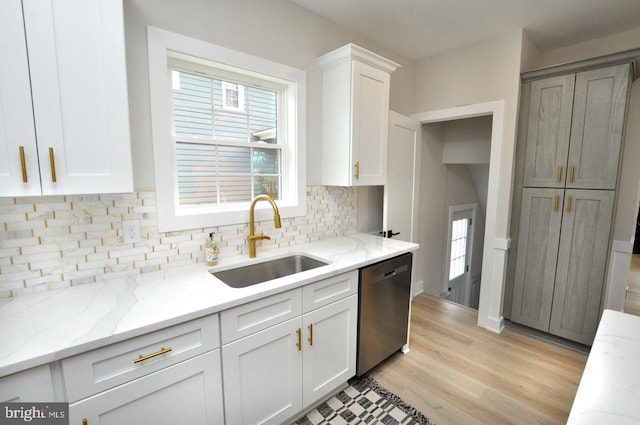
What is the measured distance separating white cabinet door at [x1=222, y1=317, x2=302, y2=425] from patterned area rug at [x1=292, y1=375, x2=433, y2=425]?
0.21m

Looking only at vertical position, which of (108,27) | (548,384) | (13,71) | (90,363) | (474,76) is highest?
(474,76)

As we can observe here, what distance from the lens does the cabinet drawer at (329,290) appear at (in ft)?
5.29

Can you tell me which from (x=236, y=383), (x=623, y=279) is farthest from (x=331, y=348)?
(x=623, y=279)

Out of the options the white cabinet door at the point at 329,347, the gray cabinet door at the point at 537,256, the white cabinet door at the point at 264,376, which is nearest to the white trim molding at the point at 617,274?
the gray cabinet door at the point at 537,256

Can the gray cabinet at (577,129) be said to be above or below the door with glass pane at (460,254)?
above

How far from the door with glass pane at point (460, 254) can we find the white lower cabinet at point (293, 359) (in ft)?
8.97

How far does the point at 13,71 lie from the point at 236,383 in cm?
150

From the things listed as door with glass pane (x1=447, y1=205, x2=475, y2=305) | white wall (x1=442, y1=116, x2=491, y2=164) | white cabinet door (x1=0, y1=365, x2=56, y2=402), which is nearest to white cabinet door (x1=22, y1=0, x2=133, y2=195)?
white cabinet door (x1=0, y1=365, x2=56, y2=402)

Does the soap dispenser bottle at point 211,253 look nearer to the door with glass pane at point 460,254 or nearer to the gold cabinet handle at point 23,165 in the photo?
the gold cabinet handle at point 23,165

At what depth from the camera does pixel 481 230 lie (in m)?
4.82

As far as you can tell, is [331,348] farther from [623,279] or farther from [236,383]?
[623,279]

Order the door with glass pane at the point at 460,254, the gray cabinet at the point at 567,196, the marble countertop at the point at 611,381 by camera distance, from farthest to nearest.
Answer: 1. the door with glass pane at the point at 460,254
2. the gray cabinet at the point at 567,196
3. the marble countertop at the point at 611,381

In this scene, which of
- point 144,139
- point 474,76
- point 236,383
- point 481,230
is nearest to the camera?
point 236,383

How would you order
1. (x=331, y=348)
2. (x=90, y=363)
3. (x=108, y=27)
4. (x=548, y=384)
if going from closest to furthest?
(x=90, y=363)
(x=108, y=27)
(x=331, y=348)
(x=548, y=384)
